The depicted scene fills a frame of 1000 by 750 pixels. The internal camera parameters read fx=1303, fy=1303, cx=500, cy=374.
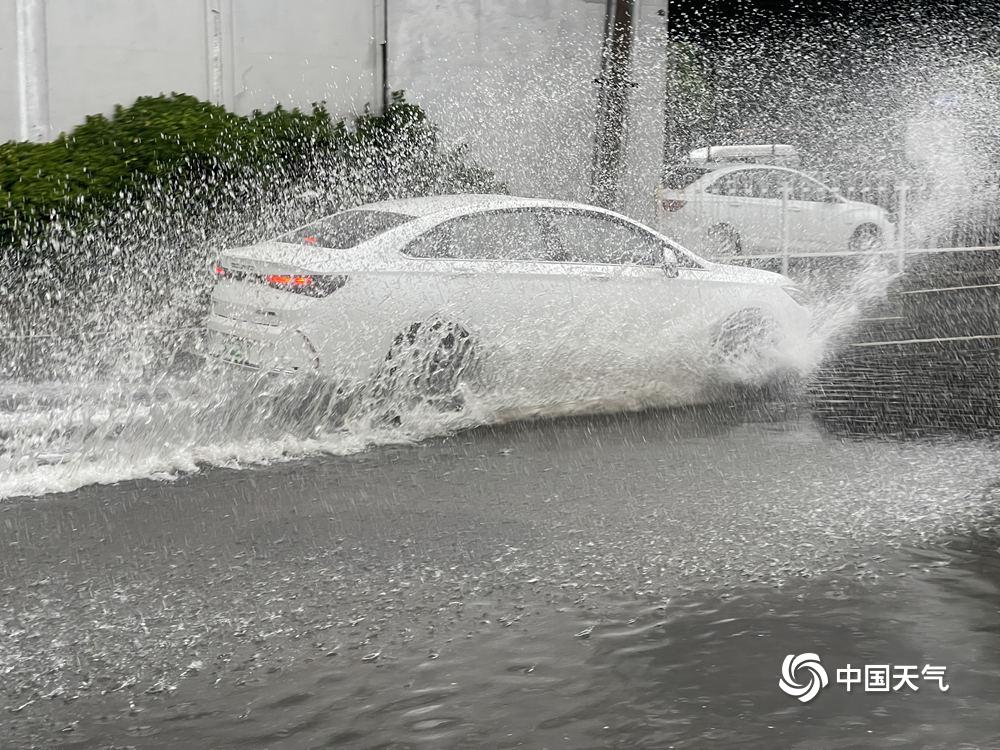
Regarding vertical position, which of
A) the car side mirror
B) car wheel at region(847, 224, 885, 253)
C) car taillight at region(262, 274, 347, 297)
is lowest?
car taillight at region(262, 274, 347, 297)

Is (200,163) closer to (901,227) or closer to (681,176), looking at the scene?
(681,176)

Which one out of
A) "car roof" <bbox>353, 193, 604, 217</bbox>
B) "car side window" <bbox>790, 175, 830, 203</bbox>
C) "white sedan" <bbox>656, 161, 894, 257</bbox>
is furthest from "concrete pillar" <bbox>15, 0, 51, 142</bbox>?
"car side window" <bbox>790, 175, 830, 203</bbox>

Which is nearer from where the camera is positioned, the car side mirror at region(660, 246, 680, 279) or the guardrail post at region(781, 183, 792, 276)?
the car side mirror at region(660, 246, 680, 279)

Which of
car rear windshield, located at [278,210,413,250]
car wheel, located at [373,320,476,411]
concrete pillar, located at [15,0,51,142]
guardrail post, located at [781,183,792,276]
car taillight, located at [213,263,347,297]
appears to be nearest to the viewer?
car taillight, located at [213,263,347,297]

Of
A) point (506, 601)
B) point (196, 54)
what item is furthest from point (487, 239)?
point (196, 54)

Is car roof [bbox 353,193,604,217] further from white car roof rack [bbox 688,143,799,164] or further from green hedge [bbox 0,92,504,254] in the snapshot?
white car roof rack [bbox 688,143,799,164]

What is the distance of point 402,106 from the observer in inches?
589

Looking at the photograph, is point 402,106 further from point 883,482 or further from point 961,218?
point 961,218

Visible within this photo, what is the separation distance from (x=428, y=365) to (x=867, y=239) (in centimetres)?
1138

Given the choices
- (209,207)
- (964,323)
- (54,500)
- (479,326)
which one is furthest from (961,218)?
(54,500)

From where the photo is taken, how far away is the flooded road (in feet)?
11.8

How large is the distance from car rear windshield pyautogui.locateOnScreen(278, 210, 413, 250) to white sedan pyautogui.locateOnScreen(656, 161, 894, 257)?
27.5 feet

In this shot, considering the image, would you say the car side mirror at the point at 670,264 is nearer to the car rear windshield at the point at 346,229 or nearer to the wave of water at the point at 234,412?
the wave of water at the point at 234,412

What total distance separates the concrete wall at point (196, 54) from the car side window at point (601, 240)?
6.45 m
